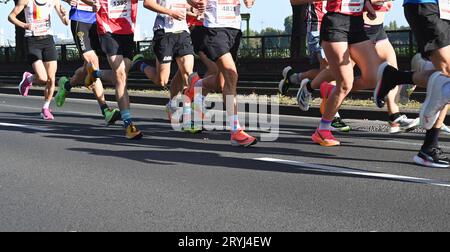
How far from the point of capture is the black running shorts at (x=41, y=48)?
10.6 meters

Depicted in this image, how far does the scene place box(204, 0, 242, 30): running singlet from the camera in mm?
7199

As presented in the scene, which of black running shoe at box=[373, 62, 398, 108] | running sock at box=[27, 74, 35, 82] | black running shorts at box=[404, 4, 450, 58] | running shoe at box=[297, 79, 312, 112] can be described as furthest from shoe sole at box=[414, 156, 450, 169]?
running sock at box=[27, 74, 35, 82]

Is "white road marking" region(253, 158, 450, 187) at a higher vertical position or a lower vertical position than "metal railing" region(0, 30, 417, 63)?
higher

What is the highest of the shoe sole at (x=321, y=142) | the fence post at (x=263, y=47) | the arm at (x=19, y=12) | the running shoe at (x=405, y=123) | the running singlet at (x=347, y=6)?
the running singlet at (x=347, y=6)

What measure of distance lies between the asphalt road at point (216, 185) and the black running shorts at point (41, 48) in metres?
2.52

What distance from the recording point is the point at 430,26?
18.3 ft

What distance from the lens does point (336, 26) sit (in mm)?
6688

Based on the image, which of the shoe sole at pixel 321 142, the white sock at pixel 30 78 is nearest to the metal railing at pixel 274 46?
the white sock at pixel 30 78

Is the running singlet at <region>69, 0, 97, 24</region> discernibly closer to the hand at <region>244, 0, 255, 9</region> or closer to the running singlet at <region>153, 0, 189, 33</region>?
the running singlet at <region>153, 0, 189, 33</region>

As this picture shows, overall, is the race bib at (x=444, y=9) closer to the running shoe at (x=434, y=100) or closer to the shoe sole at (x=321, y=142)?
the running shoe at (x=434, y=100)

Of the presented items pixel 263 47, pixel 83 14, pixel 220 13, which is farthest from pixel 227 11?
pixel 263 47

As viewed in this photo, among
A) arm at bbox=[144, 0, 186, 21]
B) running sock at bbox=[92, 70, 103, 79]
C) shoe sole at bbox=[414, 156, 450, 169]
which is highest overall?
arm at bbox=[144, 0, 186, 21]

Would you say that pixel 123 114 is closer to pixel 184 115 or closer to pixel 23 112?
pixel 184 115

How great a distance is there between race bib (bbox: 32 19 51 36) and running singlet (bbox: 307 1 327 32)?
13.1 feet
